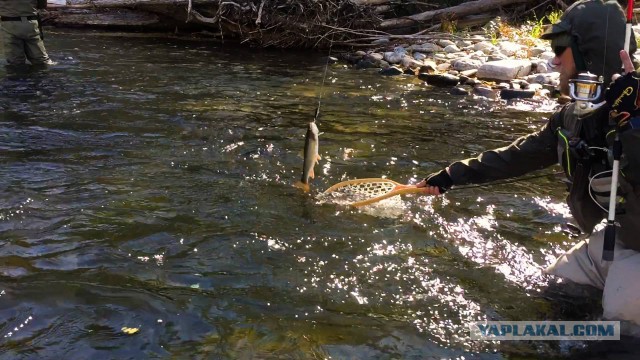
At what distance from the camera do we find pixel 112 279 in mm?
4852

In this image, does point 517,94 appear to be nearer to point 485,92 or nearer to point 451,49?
point 485,92

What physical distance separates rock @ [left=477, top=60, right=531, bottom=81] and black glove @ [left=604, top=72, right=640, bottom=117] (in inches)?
377

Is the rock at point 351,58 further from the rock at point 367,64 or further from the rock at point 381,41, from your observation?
the rock at point 381,41

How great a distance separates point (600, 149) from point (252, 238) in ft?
10.3

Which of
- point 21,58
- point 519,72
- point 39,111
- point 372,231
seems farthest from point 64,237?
point 519,72

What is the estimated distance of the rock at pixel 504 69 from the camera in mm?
12836

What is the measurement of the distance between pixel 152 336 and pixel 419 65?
38.3 ft

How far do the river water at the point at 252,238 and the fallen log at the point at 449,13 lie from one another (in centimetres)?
806

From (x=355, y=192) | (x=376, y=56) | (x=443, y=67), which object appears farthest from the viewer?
(x=376, y=56)

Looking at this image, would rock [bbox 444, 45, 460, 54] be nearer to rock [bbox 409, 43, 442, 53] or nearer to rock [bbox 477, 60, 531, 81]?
rock [bbox 409, 43, 442, 53]

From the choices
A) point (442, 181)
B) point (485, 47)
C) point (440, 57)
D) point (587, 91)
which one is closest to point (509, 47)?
point (485, 47)

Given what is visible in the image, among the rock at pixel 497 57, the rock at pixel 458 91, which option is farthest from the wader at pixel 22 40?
the rock at pixel 497 57

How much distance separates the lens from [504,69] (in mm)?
12836

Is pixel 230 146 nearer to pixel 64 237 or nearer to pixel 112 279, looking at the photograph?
pixel 64 237
